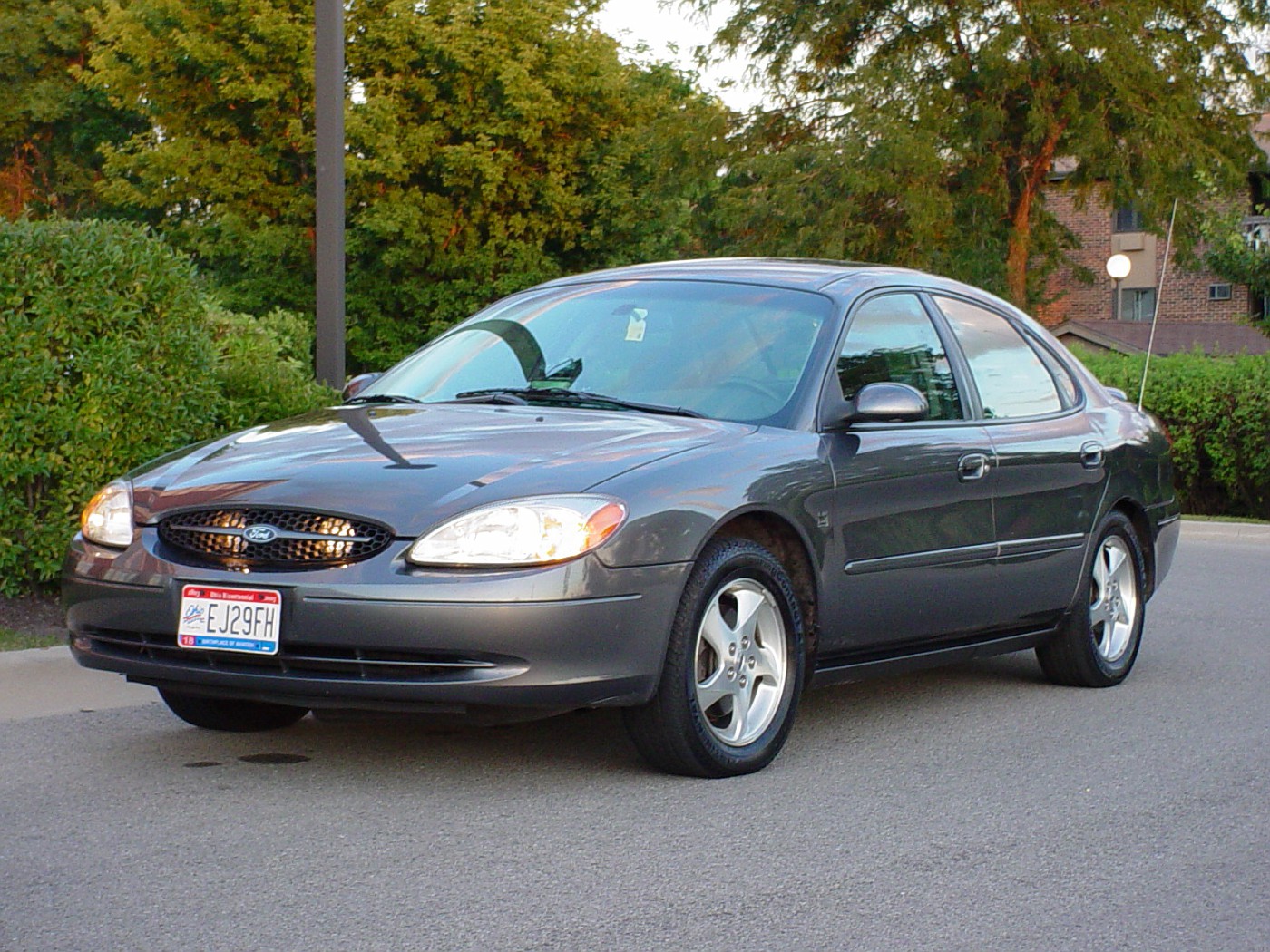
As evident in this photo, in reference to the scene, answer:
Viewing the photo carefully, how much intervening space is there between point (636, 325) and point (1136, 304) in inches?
2135

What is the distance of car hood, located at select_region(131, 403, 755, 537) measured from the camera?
5.19m

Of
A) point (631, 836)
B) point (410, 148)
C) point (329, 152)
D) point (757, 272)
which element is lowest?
point (631, 836)

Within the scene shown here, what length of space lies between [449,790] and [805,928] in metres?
1.62

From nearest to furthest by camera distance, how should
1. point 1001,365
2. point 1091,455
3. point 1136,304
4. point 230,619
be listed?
1. point 230,619
2. point 1001,365
3. point 1091,455
4. point 1136,304

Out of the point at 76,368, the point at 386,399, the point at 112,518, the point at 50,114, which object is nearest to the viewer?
the point at 112,518

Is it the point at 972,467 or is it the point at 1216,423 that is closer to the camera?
the point at 972,467

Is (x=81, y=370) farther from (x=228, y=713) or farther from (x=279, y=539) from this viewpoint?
(x=279, y=539)

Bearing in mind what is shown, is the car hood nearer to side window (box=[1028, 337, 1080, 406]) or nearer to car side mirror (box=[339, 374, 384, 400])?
car side mirror (box=[339, 374, 384, 400])

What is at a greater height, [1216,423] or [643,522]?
[643,522]

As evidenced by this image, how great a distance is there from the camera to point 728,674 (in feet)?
18.6

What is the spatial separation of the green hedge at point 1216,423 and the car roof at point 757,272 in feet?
41.4

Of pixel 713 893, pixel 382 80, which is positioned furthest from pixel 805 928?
pixel 382 80

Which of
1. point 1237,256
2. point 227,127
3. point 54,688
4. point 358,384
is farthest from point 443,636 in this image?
point 227,127

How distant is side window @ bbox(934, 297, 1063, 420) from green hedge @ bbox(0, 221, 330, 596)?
12.7 feet
